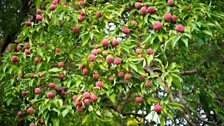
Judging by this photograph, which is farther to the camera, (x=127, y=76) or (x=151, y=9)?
(x=151, y=9)

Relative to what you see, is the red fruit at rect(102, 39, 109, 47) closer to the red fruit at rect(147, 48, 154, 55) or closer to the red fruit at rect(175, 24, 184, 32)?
the red fruit at rect(147, 48, 154, 55)

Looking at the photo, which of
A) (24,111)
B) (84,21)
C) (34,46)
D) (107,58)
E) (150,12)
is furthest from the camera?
(24,111)

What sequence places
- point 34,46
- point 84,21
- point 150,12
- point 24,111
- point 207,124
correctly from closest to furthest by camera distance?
point 150,12
point 84,21
point 34,46
point 24,111
point 207,124

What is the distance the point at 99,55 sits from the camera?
1.97 meters

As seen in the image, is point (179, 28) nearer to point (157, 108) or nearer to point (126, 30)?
point (126, 30)

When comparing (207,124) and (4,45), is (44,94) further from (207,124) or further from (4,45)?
(207,124)

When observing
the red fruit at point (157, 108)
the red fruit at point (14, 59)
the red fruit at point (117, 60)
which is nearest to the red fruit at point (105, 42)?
the red fruit at point (117, 60)

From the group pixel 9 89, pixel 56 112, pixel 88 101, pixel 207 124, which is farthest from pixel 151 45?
pixel 207 124

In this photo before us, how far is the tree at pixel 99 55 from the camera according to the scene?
194cm

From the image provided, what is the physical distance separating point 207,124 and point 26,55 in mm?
1979

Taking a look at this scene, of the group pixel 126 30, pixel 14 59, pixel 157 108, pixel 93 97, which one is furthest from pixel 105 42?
pixel 14 59

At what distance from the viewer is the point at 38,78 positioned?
7.44 feet

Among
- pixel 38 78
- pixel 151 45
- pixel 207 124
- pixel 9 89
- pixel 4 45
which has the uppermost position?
pixel 151 45

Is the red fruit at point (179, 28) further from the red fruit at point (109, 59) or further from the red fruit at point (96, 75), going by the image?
the red fruit at point (96, 75)
